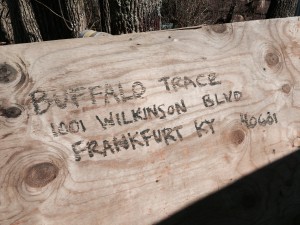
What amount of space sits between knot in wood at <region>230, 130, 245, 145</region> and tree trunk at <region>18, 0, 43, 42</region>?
217cm

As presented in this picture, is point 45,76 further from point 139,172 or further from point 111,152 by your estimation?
point 139,172

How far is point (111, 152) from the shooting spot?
1324mm

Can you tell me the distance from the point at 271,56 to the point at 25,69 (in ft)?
3.61

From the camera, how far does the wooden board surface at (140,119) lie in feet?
4.02

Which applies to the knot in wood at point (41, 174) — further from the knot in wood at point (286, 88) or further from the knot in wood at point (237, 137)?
the knot in wood at point (286, 88)

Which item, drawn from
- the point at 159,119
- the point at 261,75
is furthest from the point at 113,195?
the point at 261,75

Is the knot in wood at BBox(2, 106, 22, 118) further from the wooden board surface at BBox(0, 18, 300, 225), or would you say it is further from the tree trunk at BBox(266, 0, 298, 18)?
the tree trunk at BBox(266, 0, 298, 18)

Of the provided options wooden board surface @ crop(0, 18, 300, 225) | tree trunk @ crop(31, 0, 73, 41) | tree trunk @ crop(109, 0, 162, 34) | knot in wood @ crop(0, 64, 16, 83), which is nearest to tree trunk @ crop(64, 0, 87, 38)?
tree trunk @ crop(31, 0, 73, 41)

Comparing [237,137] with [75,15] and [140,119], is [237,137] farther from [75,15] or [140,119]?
[75,15]

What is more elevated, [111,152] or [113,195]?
[111,152]

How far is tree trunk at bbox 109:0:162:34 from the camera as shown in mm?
2088

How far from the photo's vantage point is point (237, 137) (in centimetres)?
155

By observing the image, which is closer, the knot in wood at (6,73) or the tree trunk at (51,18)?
the knot in wood at (6,73)

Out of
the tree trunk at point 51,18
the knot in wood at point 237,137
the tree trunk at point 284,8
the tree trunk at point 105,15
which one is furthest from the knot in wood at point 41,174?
the tree trunk at point 284,8
